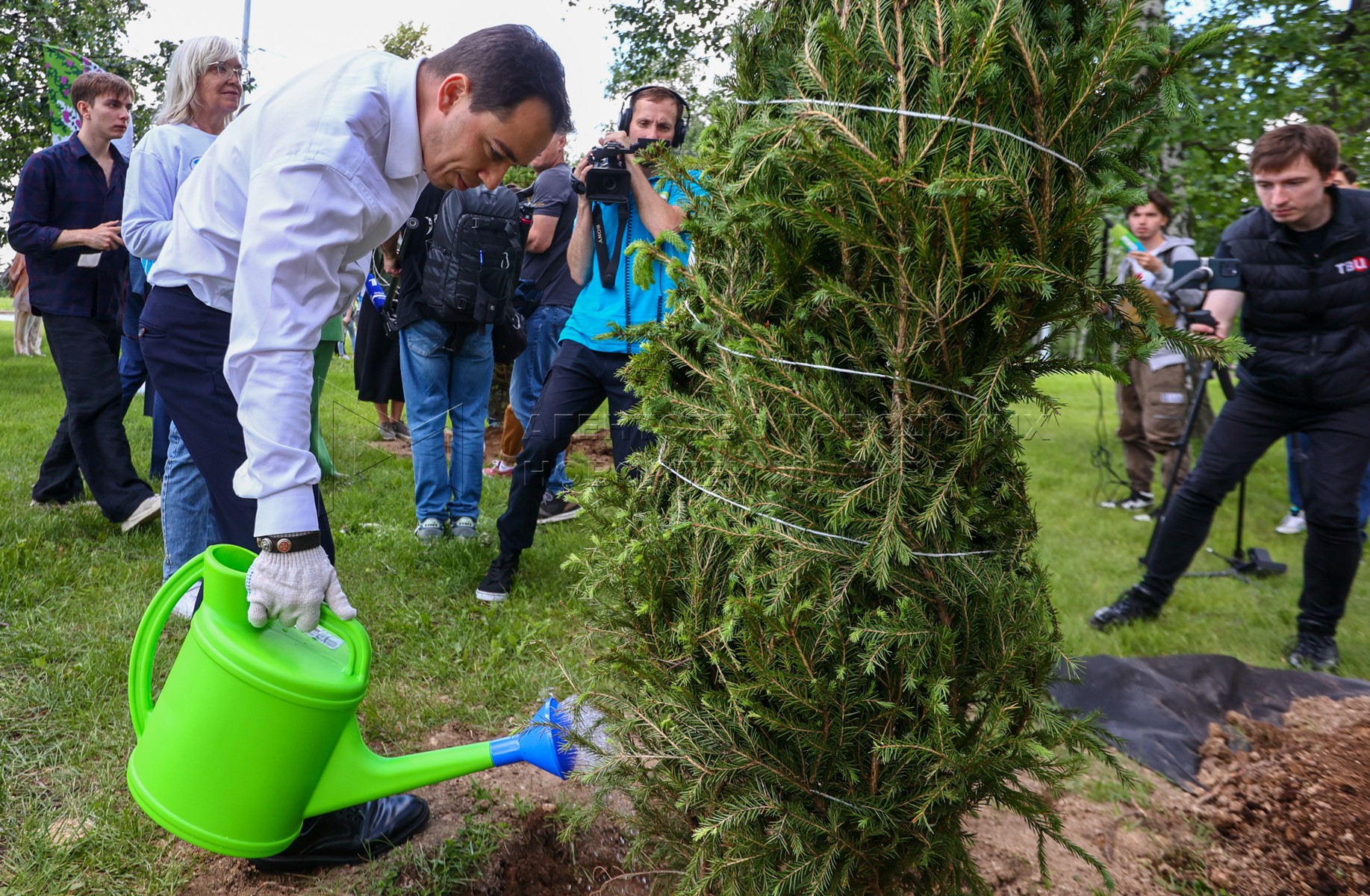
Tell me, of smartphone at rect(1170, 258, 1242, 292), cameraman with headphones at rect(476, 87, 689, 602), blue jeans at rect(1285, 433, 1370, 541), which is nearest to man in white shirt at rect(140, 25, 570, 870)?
cameraman with headphones at rect(476, 87, 689, 602)

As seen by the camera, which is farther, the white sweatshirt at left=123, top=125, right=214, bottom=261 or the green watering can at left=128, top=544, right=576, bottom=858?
the white sweatshirt at left=123, top=125, right=214, bottom=261

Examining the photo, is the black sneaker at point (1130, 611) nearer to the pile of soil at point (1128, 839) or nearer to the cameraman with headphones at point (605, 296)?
the pile of soil at point (1128, 839)

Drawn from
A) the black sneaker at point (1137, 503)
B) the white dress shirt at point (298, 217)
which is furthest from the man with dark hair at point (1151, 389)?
the white dress shirt at point (298, 217)

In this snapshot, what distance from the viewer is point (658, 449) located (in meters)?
1.94

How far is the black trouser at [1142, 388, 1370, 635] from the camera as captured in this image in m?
3.60

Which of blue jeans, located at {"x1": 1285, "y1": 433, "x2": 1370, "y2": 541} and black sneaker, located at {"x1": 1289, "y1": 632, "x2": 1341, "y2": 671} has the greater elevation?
blue jeans, located at {"x1": 1285, "y1": 433, "x2": 1370, "y2": 541}

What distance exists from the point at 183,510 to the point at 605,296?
5.57 ft

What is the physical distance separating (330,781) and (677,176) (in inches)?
58.2

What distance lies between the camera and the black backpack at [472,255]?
4156mm

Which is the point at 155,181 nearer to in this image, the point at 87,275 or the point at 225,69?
the point at 225,69

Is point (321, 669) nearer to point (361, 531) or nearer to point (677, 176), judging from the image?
point (677, 176)

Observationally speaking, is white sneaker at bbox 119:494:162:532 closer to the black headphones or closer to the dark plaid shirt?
the dark plaid shirt

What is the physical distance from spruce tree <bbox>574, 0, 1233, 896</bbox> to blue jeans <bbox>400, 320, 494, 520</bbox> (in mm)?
2865

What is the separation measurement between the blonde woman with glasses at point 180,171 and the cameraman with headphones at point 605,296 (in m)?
1.22
